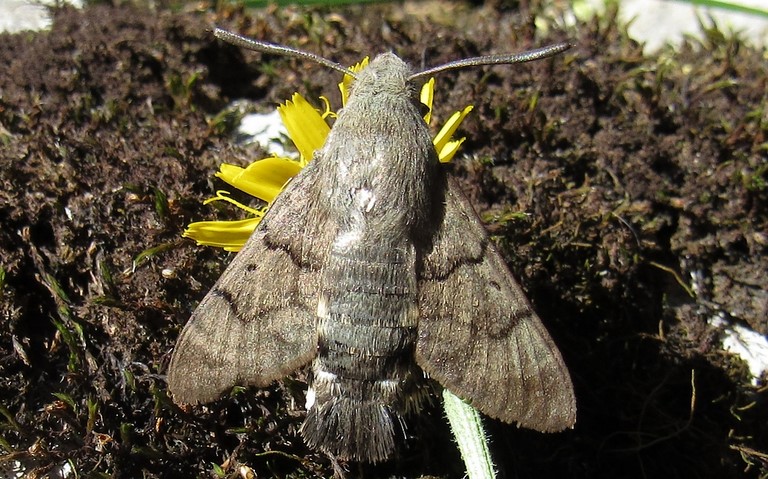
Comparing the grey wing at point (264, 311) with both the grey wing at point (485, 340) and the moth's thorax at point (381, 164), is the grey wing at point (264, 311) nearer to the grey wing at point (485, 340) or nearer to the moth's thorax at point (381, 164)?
the moth's thorax at point (381, 164)

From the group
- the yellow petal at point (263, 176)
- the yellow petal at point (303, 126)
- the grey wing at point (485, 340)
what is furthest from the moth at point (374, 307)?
the yellow petal at point (303, 126)

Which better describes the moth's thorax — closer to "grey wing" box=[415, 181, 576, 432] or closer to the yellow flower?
"grey wing" box=[415, 181, 576, 432]

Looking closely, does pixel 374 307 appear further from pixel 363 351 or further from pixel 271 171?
pixel 271 171

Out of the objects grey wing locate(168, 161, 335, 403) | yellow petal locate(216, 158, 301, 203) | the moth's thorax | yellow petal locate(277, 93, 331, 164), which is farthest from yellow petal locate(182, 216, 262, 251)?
the moth's thorax

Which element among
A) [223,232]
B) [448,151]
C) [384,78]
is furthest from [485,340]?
[223,232]

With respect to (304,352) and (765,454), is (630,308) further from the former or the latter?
(304,352)

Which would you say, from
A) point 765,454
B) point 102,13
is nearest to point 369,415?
point 765,454
